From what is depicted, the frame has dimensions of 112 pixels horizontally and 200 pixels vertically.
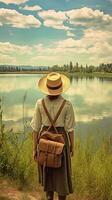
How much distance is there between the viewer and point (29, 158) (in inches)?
233

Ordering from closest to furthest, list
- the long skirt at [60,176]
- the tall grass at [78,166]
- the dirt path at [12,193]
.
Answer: the long skirt at [60,176] < the dirt path at [12,193] < the tall grass at [78,166]

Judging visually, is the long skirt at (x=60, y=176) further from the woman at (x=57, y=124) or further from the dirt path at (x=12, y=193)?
the dirt path at (x=12, y=193)

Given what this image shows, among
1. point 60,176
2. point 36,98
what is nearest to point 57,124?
point 60,176

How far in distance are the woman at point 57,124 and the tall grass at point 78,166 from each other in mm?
1192

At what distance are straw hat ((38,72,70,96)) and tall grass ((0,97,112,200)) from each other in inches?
58.6

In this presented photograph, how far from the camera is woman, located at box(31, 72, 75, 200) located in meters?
4.17

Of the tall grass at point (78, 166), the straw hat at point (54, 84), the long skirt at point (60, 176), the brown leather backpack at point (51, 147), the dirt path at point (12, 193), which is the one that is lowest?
the dirt path at point (12, 193)

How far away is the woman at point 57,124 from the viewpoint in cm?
417

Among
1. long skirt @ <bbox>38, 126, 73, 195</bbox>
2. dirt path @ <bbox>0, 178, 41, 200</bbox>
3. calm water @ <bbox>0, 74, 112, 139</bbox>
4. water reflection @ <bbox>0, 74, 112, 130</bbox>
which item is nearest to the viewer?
long skirt @ <bbox>38, 126, 73, 195</bbox>

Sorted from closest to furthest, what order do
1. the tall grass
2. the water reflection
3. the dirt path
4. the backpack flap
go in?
the backpack flap < the dirt path < the tall grass < the water reflection

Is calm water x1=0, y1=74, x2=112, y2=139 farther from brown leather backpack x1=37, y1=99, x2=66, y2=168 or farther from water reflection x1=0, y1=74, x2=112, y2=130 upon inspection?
brown leather backpack x1=37, y1=99, x2=66, y2=168

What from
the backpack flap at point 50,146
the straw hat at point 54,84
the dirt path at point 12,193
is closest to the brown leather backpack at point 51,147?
the backpack flap at point 50,146

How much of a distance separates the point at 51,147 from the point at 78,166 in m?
1.78

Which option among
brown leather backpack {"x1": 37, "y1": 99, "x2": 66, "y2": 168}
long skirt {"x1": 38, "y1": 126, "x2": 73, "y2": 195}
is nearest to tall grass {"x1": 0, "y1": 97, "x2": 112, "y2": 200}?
long skirt {"x1": 38, "y1": 126, "x2": 73, "y2": 195}
